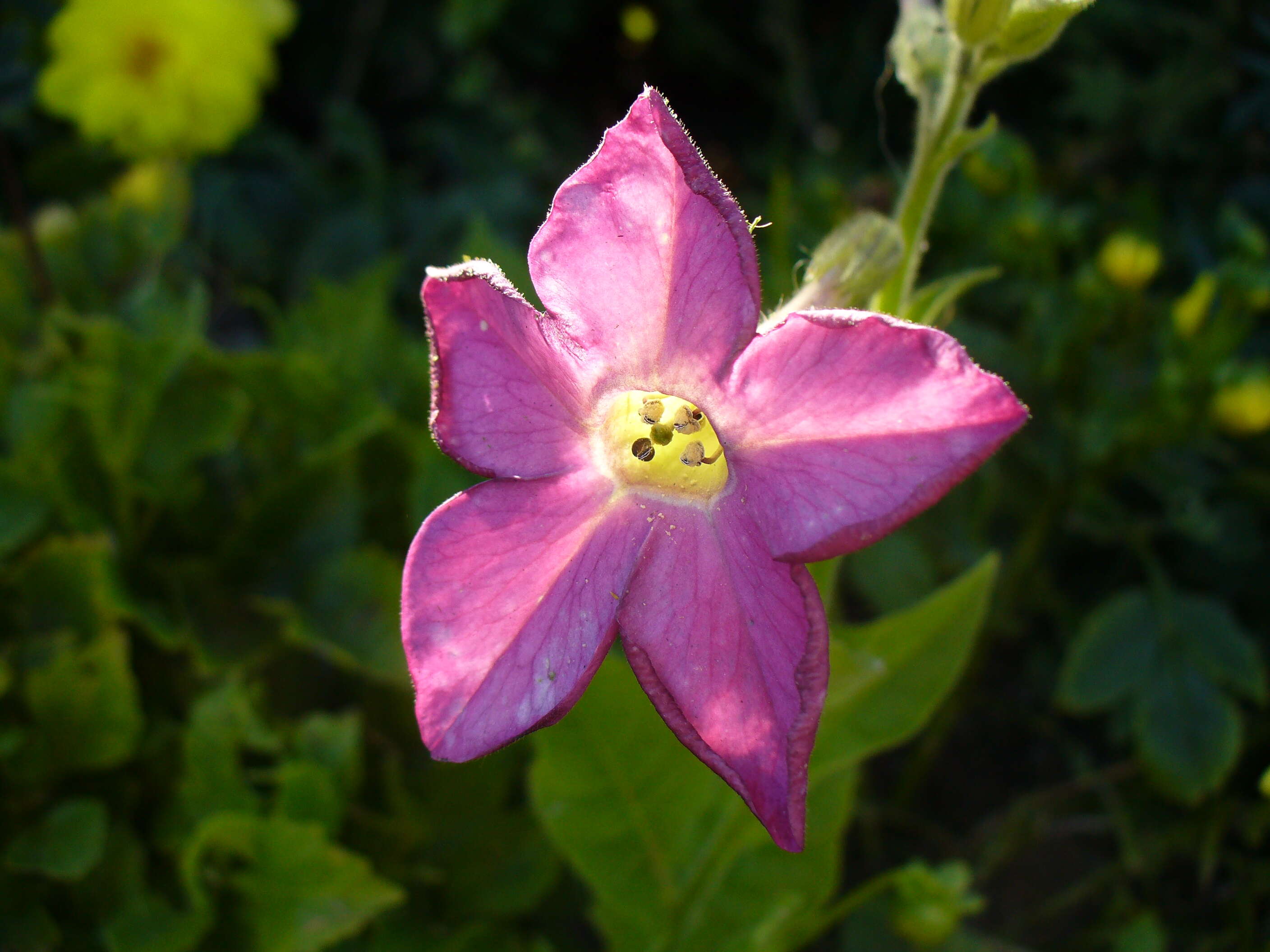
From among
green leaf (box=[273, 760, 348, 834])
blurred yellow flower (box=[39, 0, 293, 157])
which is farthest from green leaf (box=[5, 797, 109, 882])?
blurred yellow flower (box=[39, 0, 293, 157])

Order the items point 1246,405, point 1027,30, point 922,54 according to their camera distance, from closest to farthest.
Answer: point 1027,30 → point 922,54 → point 1246,405

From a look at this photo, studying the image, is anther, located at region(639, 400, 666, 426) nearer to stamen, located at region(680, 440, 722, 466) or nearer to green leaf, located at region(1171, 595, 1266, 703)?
stamen, located at region(680, 440, 722, 466)

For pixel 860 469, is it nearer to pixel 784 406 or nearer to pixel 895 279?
pixel 784 406

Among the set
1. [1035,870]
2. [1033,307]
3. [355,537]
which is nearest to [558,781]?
[355,537]

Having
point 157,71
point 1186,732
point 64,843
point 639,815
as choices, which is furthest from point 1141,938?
point 157,71

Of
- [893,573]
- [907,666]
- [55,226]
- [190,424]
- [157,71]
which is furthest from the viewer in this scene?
[157,71]

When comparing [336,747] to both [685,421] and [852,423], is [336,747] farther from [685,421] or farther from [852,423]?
[852,423]

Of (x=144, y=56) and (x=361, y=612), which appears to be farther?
(x=144, y=56)
